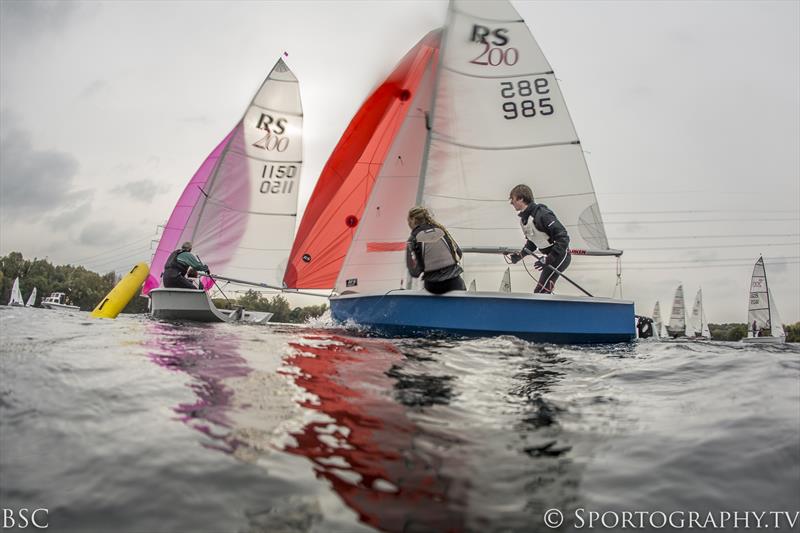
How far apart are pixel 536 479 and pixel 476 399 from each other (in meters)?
1.22

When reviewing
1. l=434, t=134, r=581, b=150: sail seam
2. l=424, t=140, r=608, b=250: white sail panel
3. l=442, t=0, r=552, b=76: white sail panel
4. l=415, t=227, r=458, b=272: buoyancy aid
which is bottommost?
l=415, t=227, r=458, b=272: buoyancy aid

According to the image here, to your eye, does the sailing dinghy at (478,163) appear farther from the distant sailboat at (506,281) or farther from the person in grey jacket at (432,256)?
the person in grey jacket at (432,256)

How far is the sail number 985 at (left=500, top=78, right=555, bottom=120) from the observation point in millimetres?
10539

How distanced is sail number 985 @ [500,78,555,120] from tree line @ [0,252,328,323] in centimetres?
8301

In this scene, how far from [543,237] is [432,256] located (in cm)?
226

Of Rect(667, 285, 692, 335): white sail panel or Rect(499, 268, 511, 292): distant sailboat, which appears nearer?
Rect(499, 268, 511, 292): distant sailboat

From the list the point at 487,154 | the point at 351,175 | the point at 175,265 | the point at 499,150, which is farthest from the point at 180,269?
the point at 499,150

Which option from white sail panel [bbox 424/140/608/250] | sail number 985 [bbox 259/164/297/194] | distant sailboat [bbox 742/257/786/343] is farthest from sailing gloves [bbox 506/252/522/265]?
distant sailboat [bbox 742/257/786/343]

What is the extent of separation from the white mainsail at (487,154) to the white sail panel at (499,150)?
0.06 feet

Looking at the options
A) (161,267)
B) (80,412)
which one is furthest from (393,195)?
(161,267)

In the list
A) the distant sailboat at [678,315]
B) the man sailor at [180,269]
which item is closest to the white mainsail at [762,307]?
the distant sailboat at [678,315]

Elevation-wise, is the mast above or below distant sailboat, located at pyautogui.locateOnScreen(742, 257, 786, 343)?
above

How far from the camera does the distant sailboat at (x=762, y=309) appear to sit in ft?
133

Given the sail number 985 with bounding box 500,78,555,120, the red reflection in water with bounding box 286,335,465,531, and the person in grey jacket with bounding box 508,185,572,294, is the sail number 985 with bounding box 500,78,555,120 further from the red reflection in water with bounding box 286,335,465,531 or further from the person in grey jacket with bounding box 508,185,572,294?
the red reflection in water with bounding box 286,335,465,531
